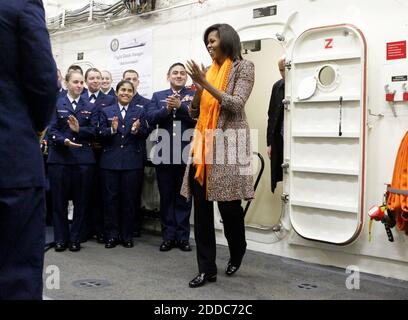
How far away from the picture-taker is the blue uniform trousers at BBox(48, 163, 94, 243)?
395 cm

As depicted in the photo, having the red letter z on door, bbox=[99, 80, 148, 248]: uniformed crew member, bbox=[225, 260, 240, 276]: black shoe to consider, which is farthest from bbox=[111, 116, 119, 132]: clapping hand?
the red letter z on door

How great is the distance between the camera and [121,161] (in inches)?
160

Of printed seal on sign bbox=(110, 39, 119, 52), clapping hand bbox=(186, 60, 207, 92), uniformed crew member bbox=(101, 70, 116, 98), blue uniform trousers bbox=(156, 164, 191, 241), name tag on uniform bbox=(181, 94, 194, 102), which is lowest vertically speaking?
blue uniform trousers bbox=(156, 164, 191, 241)

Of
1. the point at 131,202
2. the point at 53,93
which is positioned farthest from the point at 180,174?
the point at 53,93

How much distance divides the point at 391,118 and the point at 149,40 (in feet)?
8.65

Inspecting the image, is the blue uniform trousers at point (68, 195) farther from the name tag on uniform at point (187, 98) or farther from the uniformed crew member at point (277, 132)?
the uniformed crew member at point (277, 132)

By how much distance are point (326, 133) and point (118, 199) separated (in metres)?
1.90

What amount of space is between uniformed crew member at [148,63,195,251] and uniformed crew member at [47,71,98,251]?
597mm

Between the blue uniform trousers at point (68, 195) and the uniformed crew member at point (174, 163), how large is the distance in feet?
2.13

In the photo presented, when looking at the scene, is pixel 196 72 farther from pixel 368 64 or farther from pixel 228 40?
pixel 368 64

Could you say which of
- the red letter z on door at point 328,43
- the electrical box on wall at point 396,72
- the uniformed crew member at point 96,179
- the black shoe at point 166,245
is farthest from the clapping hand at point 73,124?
the electrical box on wall at point 396,72

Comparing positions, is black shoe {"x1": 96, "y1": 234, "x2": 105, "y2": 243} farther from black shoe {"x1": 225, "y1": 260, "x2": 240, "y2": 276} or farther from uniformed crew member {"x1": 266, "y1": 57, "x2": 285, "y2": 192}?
uniformed crew member {"x1": 266, "y1": 57, "x2": 285, "y2": 192}

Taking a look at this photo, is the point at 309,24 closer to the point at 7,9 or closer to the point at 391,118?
the point at 391,118

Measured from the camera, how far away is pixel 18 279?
5.14 feet
